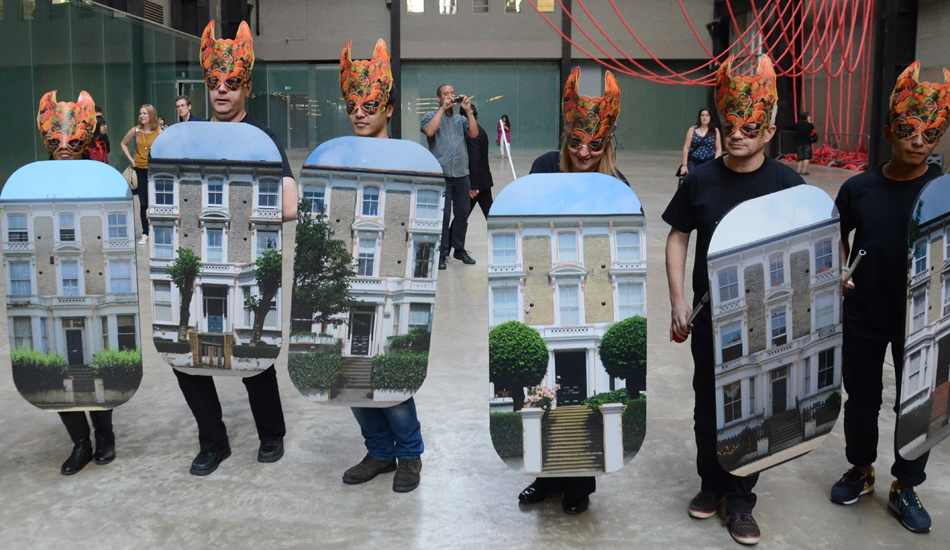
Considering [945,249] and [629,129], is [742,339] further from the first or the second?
[629,129]

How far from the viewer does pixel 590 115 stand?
2.76 meters

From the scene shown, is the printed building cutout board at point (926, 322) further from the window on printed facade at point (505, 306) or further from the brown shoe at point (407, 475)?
the brown shoe at point (407, 475)

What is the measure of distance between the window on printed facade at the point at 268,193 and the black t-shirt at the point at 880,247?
6.23 feet

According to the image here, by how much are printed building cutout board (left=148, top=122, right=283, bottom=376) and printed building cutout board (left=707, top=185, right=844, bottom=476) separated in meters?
1.52

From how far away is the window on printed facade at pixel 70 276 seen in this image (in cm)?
314

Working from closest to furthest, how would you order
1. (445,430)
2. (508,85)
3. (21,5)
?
(445,430)
(21,5)
(508,85)

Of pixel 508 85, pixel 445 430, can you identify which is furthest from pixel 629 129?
pixel 445 430

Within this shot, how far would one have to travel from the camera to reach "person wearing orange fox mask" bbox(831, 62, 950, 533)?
2.78 metres

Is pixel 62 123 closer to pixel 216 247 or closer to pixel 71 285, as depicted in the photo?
pixel 71 285

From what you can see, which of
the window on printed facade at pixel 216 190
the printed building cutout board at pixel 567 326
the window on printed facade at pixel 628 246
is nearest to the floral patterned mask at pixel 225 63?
the window on printed facade at pixel 216 190

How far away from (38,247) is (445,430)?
1.70m

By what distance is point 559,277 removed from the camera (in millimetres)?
2648

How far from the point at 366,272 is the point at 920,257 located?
1.75m

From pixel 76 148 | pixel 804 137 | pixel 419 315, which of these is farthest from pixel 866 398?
pixel 804 137
